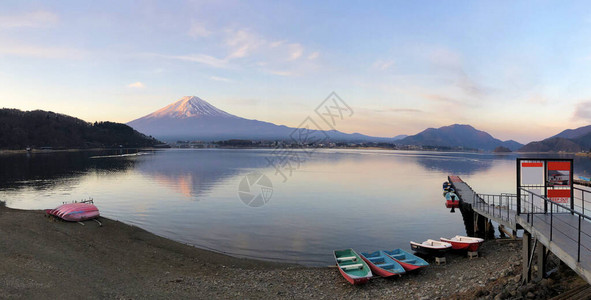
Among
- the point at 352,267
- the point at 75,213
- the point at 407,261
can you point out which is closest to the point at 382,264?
the point at 407,261

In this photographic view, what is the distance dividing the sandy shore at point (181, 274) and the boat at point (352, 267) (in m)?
0.27

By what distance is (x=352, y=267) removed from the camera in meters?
12.0

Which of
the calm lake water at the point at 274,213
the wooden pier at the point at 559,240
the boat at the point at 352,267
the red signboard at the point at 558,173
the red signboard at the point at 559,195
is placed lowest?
the calm lake water at the point at 274,213

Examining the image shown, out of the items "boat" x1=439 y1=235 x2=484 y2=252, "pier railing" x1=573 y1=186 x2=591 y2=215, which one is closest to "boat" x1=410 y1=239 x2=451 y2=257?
"boat" x1=439 y1=235 x2=484 y2=252

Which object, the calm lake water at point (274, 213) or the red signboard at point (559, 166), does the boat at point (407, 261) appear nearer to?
the calm lake water at point (274, 213)

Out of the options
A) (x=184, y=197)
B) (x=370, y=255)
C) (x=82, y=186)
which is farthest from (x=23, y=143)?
(x=370, y=255)

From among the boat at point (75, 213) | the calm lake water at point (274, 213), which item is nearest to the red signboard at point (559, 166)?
the calm lake water at point (274, 213)

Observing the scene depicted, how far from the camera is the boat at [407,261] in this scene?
1197 centimetres

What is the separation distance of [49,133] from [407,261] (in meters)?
165

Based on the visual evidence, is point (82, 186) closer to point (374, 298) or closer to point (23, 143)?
point (374, 298)

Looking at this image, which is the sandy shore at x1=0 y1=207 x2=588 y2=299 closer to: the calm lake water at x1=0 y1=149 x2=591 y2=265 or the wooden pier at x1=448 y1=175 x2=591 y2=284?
the wooden pier at x1=448 y1=175 x2=591 y2=284

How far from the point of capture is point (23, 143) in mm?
A: 124438

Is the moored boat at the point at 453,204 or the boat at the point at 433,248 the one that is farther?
the moored boat at the point at 453,204

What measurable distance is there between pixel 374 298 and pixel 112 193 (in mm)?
31461
